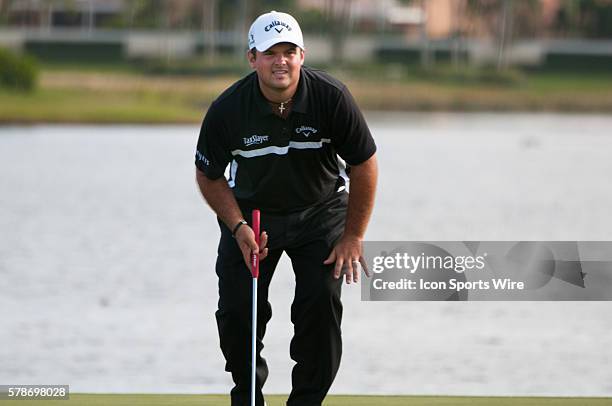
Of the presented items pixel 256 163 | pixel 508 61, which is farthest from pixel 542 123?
pixel 256 163

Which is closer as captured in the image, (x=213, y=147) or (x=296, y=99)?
(x=296, y=99)

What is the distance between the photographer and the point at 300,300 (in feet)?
20.8

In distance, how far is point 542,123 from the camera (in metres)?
55.8

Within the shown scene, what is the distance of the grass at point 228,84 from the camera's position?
50125mm

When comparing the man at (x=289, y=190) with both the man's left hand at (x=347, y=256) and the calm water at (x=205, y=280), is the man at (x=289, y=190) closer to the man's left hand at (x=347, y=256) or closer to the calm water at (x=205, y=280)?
the man's left hand at (x=347, y=256)

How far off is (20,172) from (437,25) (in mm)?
66032

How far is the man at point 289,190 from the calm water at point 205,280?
3.72 metres

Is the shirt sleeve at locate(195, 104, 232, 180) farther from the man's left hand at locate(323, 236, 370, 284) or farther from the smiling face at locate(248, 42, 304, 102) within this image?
the man's left hand at locate(323, 236, 370, 284)

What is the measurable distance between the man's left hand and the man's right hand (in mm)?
Result: 282

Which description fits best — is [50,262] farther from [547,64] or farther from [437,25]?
[437,25]

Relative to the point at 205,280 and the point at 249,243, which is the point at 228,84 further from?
the point at 249,243

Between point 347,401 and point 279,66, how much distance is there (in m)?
2.03

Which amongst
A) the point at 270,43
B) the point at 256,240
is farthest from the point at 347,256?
the point at 270,43

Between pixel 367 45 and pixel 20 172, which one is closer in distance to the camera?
pixel 20 172
